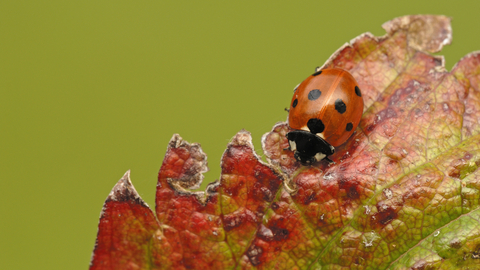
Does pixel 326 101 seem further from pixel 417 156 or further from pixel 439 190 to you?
pixel 439 190

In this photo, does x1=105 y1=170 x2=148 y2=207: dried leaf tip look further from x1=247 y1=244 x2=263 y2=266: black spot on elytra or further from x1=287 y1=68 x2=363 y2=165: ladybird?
x1=287 y1=68 x2=363 y2=165: ladybird

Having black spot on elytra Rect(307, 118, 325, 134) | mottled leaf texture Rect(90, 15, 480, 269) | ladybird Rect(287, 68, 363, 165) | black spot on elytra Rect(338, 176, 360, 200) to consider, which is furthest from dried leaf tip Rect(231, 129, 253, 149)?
black spot on elytra Rect(338, 176, 360, 200)

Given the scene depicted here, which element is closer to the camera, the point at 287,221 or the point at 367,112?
the point at 287,221

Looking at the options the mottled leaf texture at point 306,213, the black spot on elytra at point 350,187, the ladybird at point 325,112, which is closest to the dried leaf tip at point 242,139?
the mottled leaf texture at point 306,213

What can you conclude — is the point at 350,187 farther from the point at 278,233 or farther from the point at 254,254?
the point at 254,254

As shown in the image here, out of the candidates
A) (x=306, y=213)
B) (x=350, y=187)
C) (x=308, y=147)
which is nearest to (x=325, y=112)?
(x=308, y=147)

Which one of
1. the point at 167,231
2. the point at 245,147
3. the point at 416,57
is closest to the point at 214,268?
the point at 167,231

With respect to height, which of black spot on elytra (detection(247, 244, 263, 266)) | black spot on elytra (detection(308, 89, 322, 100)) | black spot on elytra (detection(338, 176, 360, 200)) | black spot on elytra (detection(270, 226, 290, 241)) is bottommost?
black spot on elytra (detection(247, 244, 263, 266))
